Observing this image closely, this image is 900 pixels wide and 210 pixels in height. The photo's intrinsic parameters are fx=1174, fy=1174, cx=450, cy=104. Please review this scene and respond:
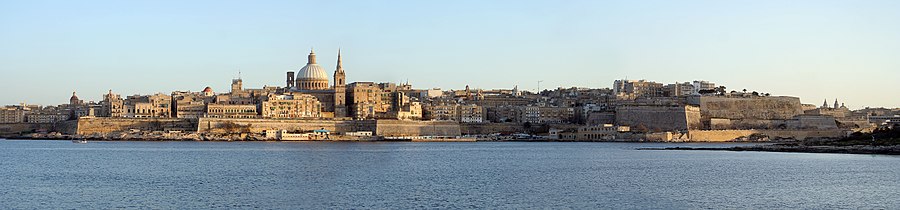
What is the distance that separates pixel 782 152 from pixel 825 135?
68.0 feet

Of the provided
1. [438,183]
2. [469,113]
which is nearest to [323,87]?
[469,113]

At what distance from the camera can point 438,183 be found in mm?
23172

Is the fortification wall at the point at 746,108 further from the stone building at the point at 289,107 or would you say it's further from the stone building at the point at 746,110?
the stone building at the point at 289,107

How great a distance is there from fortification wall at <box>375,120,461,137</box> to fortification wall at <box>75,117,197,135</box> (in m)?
9.71

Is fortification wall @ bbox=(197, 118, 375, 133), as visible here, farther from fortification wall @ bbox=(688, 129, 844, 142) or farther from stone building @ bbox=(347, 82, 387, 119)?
fortification wall @ bbox=(688, 129, 844, 142)

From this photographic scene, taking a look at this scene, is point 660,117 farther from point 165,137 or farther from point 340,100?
point 165,137

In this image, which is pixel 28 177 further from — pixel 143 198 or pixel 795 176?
pixel 795 176

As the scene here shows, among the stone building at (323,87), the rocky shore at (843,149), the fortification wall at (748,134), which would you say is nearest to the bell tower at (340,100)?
the stone building at (323,87)

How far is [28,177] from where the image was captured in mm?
24141

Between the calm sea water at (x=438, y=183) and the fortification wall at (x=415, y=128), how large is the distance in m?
27.8

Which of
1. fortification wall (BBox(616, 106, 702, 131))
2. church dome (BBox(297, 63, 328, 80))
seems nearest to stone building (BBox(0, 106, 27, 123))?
church dome (BBox(297, 63, 328, 80))

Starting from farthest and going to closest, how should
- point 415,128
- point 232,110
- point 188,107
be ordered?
point 415,128 < point 232,110 < point 188,107

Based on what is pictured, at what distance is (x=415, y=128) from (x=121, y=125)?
15.4m

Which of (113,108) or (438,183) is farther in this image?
(113,108)
